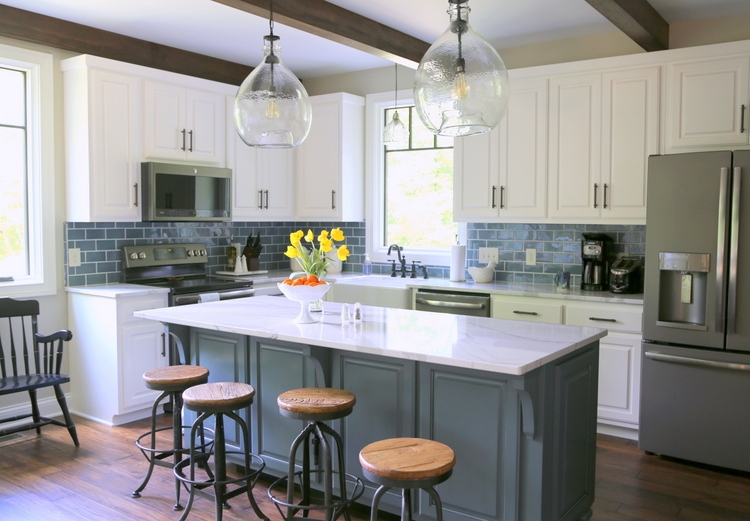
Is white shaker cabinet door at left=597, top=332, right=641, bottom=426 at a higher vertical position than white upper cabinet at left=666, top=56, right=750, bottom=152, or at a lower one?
lower

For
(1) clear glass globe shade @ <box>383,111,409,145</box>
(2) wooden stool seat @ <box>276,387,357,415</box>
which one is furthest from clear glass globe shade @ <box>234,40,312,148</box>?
(1) clear glass globe shade @ <box>383,111,409,145</box>

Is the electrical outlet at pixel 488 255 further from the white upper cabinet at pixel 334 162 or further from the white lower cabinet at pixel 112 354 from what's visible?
the white lower cabinet at pixel 112 354

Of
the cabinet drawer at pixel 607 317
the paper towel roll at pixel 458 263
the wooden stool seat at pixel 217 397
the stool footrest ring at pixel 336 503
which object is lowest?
the stool footrest ring at pixel 336 503

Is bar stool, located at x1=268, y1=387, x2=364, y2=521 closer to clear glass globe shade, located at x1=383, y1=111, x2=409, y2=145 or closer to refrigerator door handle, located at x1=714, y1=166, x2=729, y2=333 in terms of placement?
refrigerator door handle, located at x1=714, y1=166, x2=729, y2=333

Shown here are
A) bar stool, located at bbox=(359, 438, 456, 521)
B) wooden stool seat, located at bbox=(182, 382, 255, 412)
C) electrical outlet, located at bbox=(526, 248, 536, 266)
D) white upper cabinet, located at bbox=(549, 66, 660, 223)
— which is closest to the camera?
bar stool, located at bbox=(359, 438, 456, 521)

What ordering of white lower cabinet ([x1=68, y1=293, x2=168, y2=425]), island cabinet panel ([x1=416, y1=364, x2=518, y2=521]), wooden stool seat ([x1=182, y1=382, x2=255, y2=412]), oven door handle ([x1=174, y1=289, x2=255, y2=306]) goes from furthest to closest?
oven door handle ([x1=174, y1=289, x2=255, y2=306]) < white lower cabinet ([x1=68, y1=293, x2=168, y2=425]) < wooden stool seat ([x1=182, y1=382, x2=255, y2=412]) < island cabinet panel ([x1=416, y1=364, x2=518, y2=521])

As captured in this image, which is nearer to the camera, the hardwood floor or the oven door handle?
the hardwood floor

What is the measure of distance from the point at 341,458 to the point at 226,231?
345 centimetres

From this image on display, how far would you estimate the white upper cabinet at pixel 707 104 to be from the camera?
3.90 meters

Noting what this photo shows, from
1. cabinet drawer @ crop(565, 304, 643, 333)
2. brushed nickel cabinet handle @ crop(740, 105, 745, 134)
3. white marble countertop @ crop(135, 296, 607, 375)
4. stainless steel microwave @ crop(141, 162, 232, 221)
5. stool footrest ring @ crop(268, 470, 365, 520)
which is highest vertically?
brushed nickel cabinet handle @ crop(740, 105, 745, 134)

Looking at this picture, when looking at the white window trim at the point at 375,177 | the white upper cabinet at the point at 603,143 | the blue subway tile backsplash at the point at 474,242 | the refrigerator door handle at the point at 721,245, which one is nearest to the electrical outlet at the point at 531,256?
the blue subway tile backsplash at the point at 474,242

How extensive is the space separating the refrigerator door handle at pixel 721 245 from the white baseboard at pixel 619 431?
956 mm

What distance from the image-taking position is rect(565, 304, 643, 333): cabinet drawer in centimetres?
409

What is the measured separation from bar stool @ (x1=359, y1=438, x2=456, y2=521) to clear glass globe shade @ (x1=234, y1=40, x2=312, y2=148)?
48.0 inches
